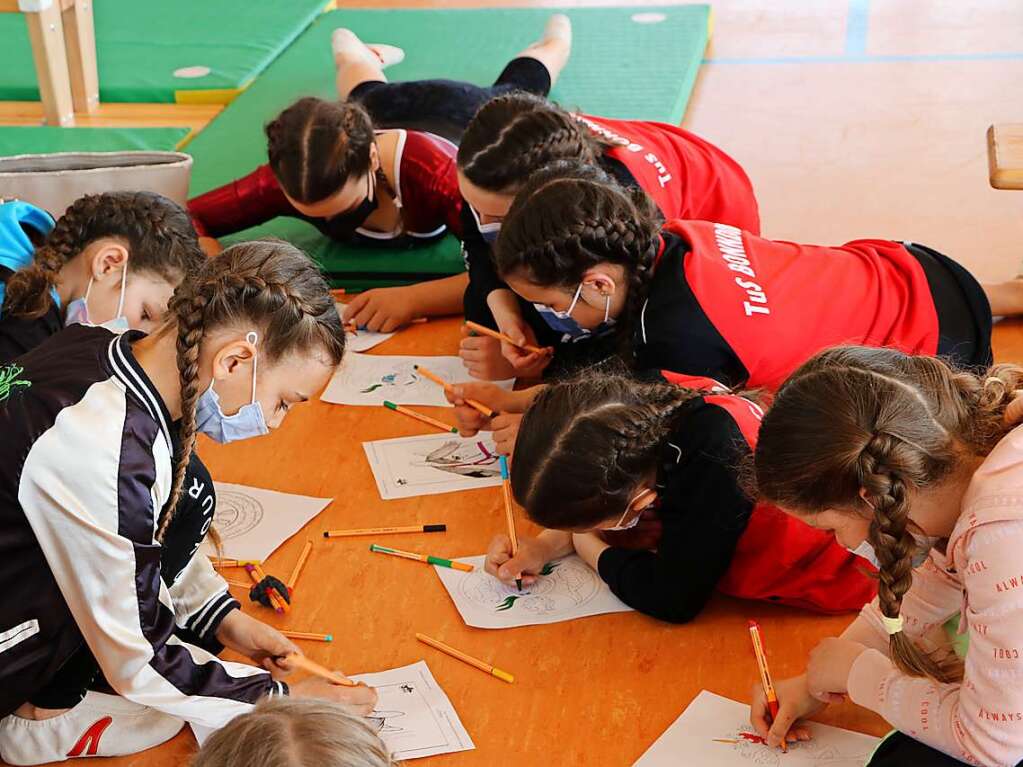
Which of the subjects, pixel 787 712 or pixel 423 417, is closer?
pixel 787 712

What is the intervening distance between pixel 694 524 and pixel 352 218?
4.42ft

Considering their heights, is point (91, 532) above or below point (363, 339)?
above

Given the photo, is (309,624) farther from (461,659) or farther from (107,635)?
(107,635)

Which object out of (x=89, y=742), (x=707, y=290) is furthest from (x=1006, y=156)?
(x=89, y=742)

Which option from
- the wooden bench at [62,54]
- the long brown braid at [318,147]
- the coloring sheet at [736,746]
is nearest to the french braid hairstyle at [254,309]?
the coloring sheet at [736,746]

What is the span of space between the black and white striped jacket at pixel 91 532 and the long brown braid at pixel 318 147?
1026 mm

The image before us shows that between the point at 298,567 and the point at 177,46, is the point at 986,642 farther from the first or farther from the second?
the point at 177,46

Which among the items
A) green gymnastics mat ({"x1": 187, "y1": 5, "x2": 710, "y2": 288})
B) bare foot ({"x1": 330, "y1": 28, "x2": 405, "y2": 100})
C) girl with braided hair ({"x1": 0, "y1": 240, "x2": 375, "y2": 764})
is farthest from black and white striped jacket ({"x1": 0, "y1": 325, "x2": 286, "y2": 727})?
bare foot ({"x1": 330, "y1": 28, "x2": 405, "y2": 100})

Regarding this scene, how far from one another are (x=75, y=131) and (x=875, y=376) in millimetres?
2958

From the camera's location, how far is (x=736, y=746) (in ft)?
4.96

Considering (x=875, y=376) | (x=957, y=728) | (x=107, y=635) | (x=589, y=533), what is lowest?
(x=589, y=533)

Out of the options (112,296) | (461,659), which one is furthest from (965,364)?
(112,296)

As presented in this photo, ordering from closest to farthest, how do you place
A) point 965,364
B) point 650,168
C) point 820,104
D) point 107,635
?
point 107,635, point 965,364, point 650,168, point 820,104

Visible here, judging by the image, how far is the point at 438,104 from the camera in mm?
3027
